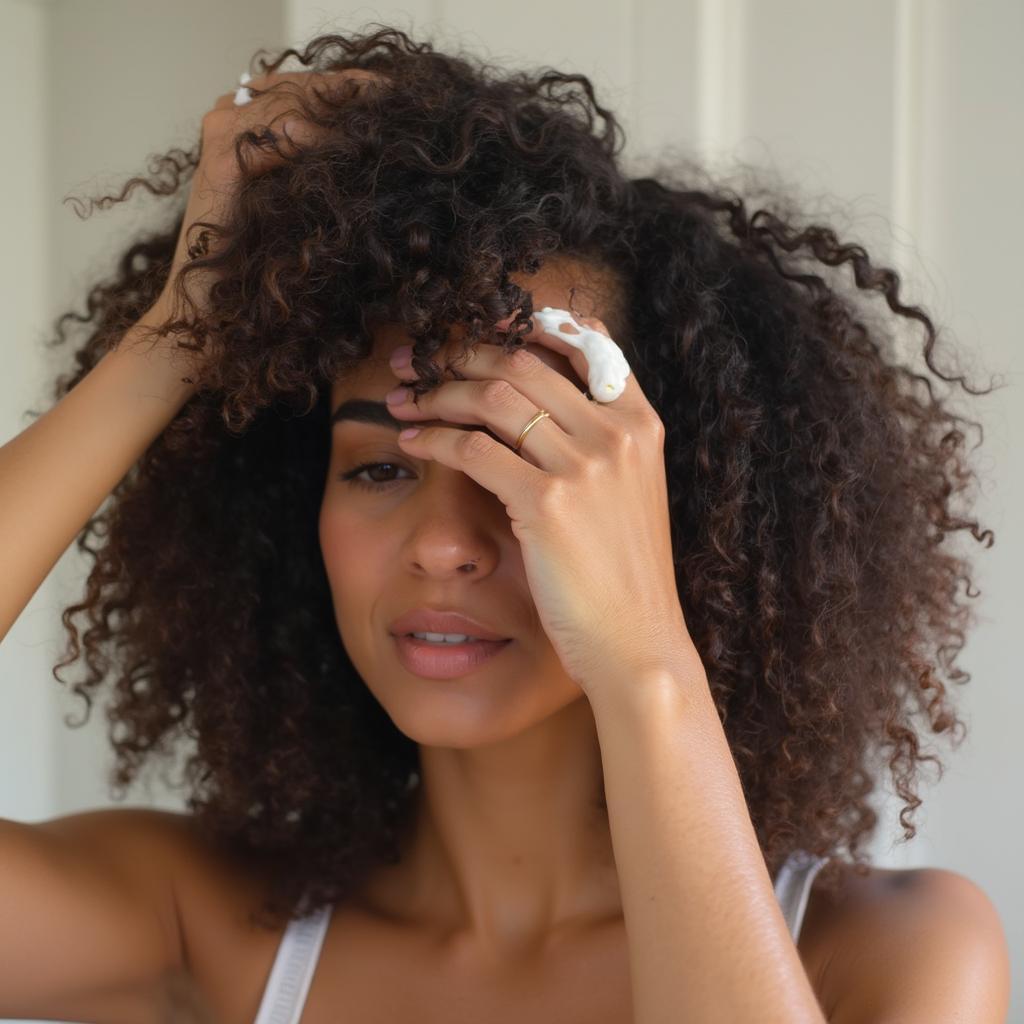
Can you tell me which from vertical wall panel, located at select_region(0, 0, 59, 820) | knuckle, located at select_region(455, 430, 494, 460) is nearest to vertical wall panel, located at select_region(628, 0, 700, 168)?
knuckle, located at select_region(455, 430, 494, 460)

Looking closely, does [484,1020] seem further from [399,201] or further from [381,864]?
[399,201]

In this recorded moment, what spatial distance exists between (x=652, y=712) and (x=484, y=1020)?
0.53 m

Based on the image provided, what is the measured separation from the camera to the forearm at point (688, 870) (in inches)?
40.9

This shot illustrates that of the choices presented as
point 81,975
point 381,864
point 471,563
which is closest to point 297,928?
point 381,864

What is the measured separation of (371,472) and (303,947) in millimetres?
594

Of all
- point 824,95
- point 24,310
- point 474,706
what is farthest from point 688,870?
point 24,310

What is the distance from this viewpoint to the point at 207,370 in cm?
134

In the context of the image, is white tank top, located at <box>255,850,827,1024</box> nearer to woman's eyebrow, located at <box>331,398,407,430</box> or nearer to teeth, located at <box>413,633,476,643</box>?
teeth, located at <box>413,633,476,643</box>

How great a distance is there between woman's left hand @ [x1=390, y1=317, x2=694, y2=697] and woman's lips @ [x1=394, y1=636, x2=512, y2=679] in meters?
0.13

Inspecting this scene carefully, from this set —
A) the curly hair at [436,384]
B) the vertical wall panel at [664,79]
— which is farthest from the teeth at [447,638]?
the vertical wall panel at [664,79]

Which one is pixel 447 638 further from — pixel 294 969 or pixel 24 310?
pixel 24 310

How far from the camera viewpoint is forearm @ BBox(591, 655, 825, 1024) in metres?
1.04

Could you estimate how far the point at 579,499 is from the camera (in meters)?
1.18

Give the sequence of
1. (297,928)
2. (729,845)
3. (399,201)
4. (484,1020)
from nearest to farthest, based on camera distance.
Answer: (729,845) → (399,201) → (484,1020) → (297,928)
